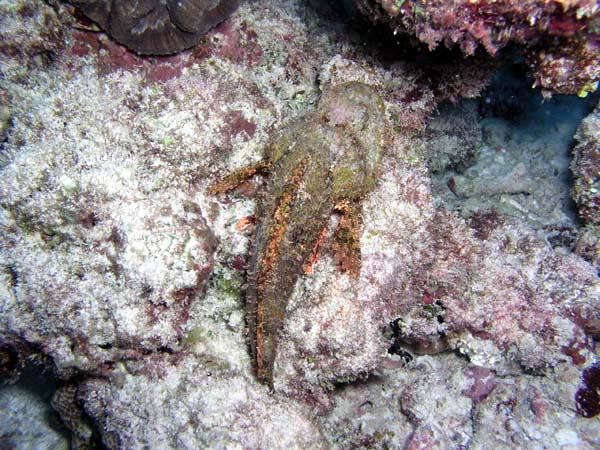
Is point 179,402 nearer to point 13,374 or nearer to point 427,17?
point 13,374

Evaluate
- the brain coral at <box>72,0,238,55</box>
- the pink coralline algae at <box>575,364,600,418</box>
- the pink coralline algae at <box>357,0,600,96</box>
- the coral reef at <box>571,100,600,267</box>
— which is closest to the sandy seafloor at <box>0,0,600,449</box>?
the pink coralline algae at <box>575,364,600,418</box>

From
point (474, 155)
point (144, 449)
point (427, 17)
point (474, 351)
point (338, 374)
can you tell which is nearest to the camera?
point (427, 17)

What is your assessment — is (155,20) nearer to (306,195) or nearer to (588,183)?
(306,195)

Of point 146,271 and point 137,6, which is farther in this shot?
point 137,6

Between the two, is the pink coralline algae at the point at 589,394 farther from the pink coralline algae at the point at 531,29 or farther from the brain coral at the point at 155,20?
the brain coral at the point at 155,20

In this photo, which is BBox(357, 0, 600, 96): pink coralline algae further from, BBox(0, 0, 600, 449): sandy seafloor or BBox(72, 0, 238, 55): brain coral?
BBox(72, 0, 238, 55): brain coral

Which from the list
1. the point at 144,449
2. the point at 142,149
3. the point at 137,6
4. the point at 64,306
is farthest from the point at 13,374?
the point at 137,6
